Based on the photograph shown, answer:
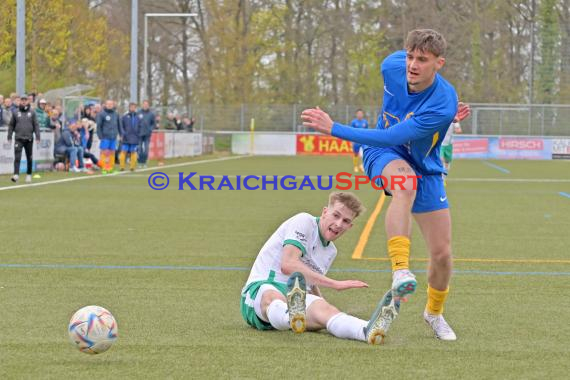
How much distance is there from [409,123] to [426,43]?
474 millimetres

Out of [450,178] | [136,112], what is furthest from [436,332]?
[136,112]

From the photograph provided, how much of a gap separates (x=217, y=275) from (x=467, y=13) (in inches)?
2346

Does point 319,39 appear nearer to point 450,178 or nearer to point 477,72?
point 477,72

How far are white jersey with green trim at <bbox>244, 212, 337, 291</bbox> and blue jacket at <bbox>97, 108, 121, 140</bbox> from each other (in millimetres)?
23065

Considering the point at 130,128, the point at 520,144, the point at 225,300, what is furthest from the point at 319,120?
the point at 520,144

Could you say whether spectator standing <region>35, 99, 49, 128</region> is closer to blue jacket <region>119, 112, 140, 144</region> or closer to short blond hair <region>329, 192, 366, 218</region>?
blue jacket <region>119, 112, 140, 144</region>

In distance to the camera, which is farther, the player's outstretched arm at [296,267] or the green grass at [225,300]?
the player's outstretched arm at [296,267]

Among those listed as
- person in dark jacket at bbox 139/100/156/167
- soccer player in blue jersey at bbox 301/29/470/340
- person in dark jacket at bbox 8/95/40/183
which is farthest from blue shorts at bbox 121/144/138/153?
soccer player in blue jersey at bbox 301/29/470/340

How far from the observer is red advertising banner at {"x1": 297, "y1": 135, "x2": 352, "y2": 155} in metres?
54.5

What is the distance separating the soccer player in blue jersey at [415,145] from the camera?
665 centimetres

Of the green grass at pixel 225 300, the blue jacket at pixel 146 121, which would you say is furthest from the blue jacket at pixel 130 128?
the green grass at pixel 225 300

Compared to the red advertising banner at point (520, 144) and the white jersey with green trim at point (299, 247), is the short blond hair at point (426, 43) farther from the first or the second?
the red advertising banner at point (520, 144)

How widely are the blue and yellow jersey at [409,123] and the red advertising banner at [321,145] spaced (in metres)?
46.8

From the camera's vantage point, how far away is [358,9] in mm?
67625
